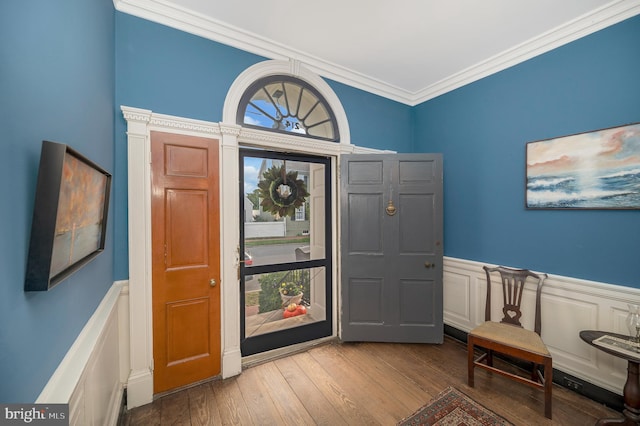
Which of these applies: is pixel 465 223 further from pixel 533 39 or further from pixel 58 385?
pixel 58 385

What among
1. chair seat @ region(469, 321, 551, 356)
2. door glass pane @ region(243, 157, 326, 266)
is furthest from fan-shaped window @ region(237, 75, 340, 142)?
chair seat @ region(469, 321, 551, 356)

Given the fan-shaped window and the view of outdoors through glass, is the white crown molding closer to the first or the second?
the fan-shaped window

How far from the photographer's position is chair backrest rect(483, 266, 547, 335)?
7.98 feet

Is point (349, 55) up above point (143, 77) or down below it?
above

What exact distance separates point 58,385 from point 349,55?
10.9 feet

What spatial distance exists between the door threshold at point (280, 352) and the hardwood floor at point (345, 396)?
65 mm

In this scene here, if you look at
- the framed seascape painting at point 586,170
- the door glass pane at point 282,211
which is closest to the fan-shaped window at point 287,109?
the door glass pane at point 282,211

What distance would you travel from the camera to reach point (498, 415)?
195 cm

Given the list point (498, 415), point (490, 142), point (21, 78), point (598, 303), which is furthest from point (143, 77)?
point (598, 303)

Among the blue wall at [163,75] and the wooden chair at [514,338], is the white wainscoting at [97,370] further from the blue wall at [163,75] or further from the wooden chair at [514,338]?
the wooden chair at [514,338]

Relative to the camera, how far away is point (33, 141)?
82 cm

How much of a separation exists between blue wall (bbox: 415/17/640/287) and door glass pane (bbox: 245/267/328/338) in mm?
1821

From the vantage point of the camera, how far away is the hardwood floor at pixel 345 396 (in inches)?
75.9

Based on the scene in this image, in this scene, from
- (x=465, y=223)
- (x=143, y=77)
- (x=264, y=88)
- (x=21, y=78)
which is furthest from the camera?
(x=465, y=223)
